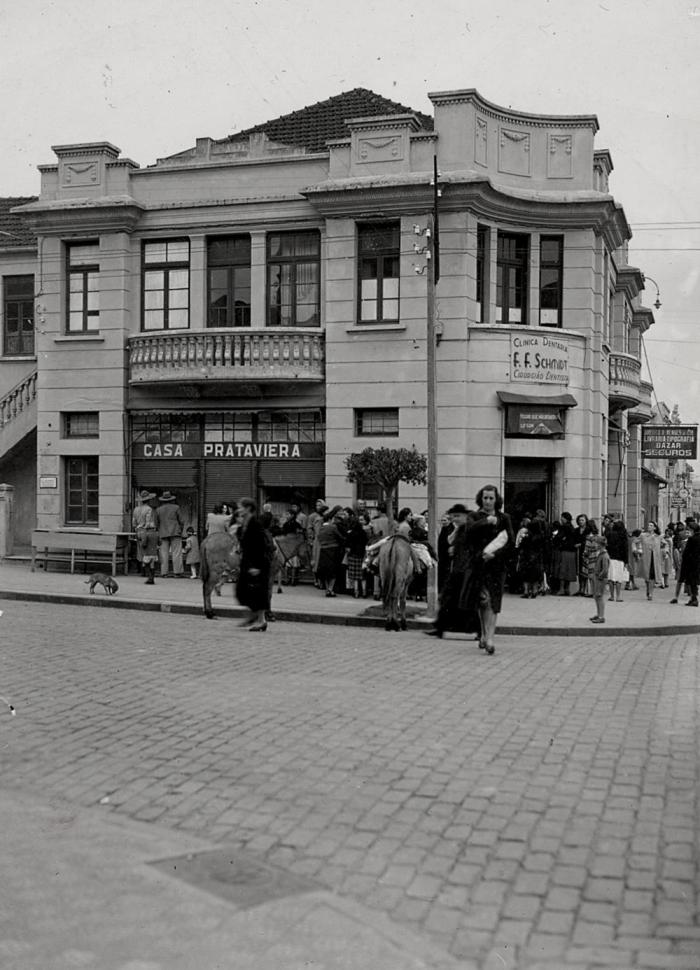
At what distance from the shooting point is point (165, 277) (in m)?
23.6

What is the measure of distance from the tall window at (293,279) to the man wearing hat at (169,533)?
14.9 feet

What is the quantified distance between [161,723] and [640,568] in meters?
18.9

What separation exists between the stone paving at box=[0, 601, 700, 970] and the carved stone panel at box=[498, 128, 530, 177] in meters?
13.6

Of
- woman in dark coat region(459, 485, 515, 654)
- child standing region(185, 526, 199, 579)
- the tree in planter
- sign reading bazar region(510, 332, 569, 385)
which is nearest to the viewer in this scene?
woman in dark coat region(459, 485, 515, 654)

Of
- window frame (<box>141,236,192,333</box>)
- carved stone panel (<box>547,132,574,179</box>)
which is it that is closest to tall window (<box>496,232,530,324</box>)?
carved stone panel (<box>547,132,574,179</box>)

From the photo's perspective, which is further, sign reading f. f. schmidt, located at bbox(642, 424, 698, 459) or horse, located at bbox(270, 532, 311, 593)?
sign reading f. f. schmidt, located at bbox(642, 424, 698, 459)

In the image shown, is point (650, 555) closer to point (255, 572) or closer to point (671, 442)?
point (255, 572)

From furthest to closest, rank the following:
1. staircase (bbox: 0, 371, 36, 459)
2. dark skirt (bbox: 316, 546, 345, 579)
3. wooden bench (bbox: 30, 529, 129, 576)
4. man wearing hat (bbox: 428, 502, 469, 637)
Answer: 1. staircase (bbox: 0, 371, 36, 459)
2. wooden bench (bbox: 30, 529, 129, 576)
3. dark skirt (bbox: 316, 546, 345, 579)
4. man wearing hat (bbox: 428, 502, 469, 637)

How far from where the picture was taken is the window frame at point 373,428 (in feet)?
71.4

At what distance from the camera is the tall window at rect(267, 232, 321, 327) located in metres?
22.6

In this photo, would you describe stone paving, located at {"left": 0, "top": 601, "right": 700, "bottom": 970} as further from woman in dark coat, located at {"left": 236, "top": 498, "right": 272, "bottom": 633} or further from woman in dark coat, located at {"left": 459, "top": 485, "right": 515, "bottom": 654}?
woman in dark coat, located at {"left": 236, "top": 498, "right": 272, "bottom": 633}

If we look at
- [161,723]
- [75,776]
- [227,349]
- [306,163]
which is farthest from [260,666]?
[306,163]

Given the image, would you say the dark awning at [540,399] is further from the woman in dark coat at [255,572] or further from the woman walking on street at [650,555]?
the woman in dark coat at [255,572]

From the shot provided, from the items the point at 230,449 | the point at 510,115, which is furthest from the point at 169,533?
the point at 510,115
